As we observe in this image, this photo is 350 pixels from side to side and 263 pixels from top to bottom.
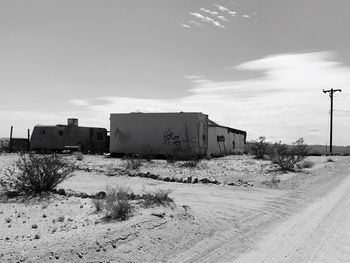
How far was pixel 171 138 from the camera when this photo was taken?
36594 mm

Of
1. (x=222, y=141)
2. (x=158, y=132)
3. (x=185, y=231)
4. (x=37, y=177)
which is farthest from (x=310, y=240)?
(x=222, y=141)

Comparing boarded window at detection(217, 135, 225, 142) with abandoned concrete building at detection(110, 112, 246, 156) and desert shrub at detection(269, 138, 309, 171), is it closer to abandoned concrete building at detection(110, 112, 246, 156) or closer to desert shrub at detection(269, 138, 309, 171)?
abandoned concrete building at detection(110, 112, 246, 156)

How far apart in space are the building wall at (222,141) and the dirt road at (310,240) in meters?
27.2

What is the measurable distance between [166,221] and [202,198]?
5157 millimetres

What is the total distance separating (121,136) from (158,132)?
3707 millimetres

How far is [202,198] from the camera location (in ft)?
46.9

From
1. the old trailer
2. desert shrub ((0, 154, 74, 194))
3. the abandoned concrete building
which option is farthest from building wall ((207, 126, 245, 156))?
desert shrub ((0, 154, 74, 194))

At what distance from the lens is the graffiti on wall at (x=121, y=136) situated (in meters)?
38.3

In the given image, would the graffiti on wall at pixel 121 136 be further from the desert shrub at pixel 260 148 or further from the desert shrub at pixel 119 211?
the desert shrub at pixel 119 211

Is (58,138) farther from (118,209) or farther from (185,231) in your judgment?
(185,231)

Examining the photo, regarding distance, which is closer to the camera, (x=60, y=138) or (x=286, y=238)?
(x=286, y=238)

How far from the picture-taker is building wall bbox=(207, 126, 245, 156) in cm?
3969

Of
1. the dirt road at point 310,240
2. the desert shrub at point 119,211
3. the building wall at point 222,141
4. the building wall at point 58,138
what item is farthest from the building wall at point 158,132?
the desert shrub at point 119,211

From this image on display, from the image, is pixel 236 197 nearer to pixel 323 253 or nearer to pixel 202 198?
pixel 202 198
